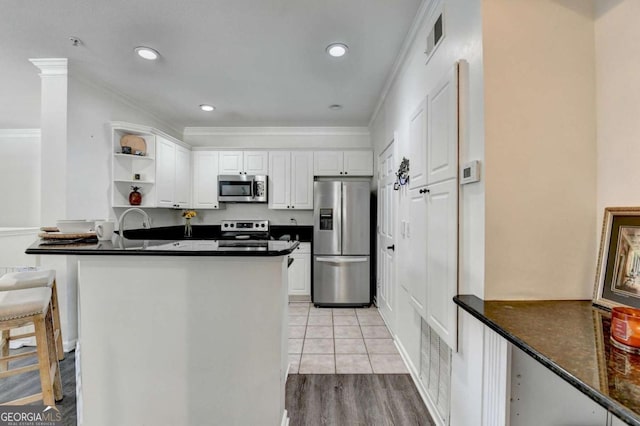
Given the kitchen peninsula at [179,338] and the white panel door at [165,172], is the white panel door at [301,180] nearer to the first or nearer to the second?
the white panel door at [165,172]

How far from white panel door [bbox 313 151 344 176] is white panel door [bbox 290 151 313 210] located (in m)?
0.08

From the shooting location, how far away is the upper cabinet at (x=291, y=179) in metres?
4.16

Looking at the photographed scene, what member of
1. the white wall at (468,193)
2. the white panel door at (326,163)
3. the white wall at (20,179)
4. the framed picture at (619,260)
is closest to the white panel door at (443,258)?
the white wall at (468,193)

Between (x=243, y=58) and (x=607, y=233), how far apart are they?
8.75ft

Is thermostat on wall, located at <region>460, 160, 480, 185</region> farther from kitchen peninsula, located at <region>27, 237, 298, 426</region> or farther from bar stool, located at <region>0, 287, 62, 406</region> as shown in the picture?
bar stool, located at <region>0, 287, 62, 406</region>

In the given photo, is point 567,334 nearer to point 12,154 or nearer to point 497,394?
point 497,394

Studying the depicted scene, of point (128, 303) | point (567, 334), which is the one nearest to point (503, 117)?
point (567, 334)

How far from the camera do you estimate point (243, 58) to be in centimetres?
238

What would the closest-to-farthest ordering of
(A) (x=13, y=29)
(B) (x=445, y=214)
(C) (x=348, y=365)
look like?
1. (B) (x=445, y=214)
2. (A) (x=13, y=29)
3. (C) (x=348, y=365)

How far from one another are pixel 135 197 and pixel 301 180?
2.18 m

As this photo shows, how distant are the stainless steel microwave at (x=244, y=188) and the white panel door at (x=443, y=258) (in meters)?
2.94

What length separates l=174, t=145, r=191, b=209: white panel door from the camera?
381cm

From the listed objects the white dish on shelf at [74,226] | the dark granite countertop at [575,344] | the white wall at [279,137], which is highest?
the white wall at [279,137]

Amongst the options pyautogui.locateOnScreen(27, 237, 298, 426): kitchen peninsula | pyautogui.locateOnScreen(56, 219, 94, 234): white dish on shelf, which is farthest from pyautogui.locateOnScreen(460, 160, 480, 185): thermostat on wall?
pyautogui.locateOnScreen(56, 219, 94, 234): white dish on shelf
